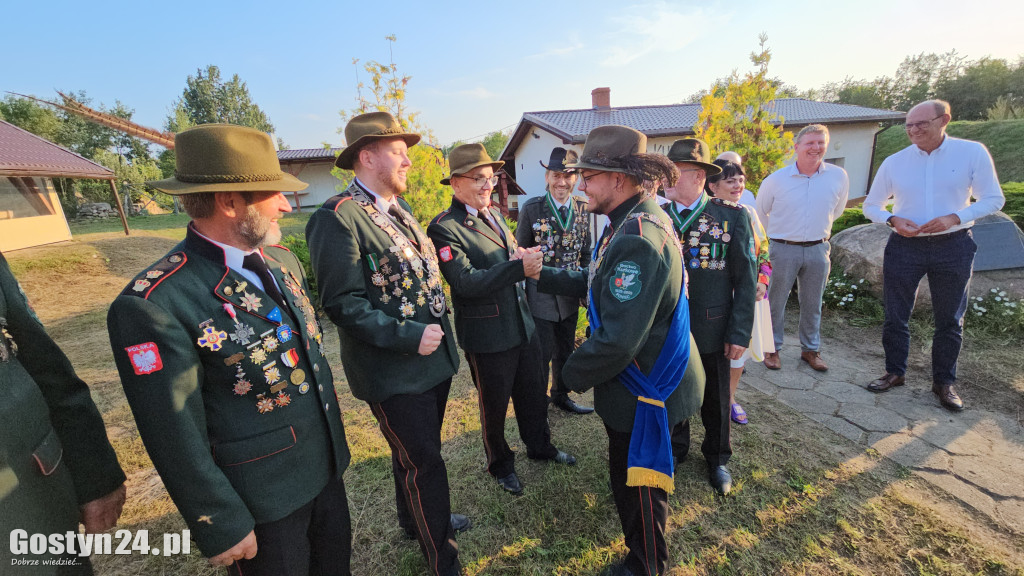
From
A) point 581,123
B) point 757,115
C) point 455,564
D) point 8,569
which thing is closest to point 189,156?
point 8,569

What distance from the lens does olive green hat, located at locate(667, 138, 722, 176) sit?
2.64 meters

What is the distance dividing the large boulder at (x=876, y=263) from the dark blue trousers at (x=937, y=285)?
1.63m

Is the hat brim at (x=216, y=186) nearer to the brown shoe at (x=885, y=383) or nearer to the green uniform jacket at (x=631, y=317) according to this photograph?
the green uniform jacket at (x=631, y=317)

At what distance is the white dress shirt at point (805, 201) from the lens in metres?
4.23

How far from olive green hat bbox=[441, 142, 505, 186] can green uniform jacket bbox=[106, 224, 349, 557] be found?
4.79 ft

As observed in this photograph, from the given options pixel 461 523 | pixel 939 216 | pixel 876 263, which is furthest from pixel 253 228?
pixel 876 263

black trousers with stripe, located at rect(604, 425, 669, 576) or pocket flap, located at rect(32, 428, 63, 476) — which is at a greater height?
pocket flap, located at rect(32, 428, 63, 476)

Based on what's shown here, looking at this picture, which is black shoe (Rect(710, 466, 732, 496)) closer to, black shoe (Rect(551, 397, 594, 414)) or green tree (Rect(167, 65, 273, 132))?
black shoe (Rect(551, 397, 594, 414))

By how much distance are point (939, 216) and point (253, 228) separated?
4903 mm

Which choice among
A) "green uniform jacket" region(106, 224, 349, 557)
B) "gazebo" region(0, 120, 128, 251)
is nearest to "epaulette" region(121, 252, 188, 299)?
"green uniform jacket" region(106, 224, 349, 557)

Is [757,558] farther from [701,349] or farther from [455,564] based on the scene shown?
[455,564]

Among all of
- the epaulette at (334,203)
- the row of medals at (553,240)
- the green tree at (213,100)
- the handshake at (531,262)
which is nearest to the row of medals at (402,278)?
the epaulette at (334,203)

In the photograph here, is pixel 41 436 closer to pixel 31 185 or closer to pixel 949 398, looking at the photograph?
pixel 949 398

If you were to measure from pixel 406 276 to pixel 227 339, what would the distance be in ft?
2.85
